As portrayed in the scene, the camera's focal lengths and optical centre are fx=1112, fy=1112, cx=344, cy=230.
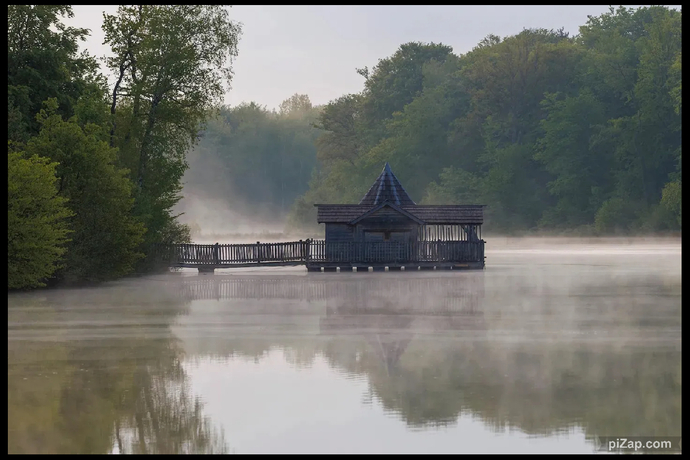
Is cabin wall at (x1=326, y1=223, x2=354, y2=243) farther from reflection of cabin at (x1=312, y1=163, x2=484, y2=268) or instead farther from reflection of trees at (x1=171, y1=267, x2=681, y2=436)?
reflection of trees at (x1=171, y1=267, x2=681, y2=436)

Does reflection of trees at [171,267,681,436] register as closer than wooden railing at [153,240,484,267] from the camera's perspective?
Yes

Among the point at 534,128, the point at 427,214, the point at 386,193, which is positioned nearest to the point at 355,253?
the point at 427,214

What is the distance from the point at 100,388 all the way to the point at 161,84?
34.0 m

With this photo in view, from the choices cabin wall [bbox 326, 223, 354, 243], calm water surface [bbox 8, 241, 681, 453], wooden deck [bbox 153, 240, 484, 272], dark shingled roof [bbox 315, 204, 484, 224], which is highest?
dark shingled roof [bbox 315, 204, 484, 224]

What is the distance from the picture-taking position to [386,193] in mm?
52625

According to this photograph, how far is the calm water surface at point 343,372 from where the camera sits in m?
11.9

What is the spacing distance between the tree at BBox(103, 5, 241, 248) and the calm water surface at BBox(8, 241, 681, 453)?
17.2 meters

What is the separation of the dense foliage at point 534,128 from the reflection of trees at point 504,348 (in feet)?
196

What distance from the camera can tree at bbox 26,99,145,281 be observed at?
36469 mm

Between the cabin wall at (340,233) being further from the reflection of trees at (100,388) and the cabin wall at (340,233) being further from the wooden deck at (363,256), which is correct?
the reflection of trees at (100,388)
